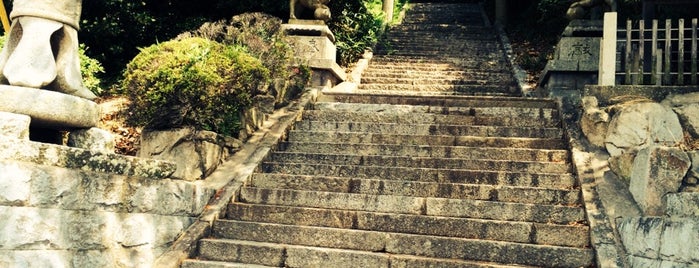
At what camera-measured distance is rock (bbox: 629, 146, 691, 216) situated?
420 cm

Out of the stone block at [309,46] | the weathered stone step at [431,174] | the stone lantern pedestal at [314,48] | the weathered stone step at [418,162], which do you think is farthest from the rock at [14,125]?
the stone block at [309,46]

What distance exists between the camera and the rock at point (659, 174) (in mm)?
4195

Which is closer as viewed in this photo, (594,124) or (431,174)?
(431,174)

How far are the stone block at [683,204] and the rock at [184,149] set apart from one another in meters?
4.21

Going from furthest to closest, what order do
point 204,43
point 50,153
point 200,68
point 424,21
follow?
point 424,21 < point 204,43 < point 200,68 < point 50,153

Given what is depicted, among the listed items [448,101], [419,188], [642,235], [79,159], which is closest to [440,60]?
[448,101]

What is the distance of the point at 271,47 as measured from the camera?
303 inches

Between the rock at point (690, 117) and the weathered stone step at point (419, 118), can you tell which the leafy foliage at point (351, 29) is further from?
the rock at point (690, 117)

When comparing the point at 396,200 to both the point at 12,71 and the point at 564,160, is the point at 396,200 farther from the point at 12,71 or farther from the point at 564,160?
the point at 12,71

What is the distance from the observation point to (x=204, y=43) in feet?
21.5

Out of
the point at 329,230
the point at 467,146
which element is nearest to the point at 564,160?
the point at 467,146

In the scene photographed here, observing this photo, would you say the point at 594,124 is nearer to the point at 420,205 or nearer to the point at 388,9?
the point at 420,205

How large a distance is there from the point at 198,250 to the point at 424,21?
48.6ft

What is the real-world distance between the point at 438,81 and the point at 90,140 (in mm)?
8005
